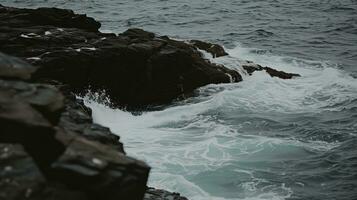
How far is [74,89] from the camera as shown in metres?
16.9

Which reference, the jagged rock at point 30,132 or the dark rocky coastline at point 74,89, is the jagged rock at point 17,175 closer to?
the dark rocky coastline at point 74,89

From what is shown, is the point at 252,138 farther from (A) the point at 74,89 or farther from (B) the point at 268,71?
(B) the point at 268,71

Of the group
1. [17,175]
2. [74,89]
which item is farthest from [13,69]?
[74,89]

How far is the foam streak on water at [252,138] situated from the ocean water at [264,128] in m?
0.03

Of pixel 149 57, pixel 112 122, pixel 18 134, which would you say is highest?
pixel 18 134

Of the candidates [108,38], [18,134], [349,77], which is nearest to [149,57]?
[108,38]

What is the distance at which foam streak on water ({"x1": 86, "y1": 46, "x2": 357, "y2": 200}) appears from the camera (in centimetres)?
1227

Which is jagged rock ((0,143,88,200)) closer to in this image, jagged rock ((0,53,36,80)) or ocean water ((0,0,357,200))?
jagged rock ((0,53,36,80))

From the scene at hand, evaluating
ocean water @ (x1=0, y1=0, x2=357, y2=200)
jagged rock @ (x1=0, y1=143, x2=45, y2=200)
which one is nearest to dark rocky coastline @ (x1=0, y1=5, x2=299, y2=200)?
jagged rock @ (x1=0, y1=143, x2=45, y2=200)

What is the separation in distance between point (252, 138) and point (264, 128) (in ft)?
3.66

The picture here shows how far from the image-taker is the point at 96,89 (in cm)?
1736

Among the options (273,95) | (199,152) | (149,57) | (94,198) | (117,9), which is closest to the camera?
(94,198)

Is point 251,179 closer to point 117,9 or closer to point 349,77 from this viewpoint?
point 349,77

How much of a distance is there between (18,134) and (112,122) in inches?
416
